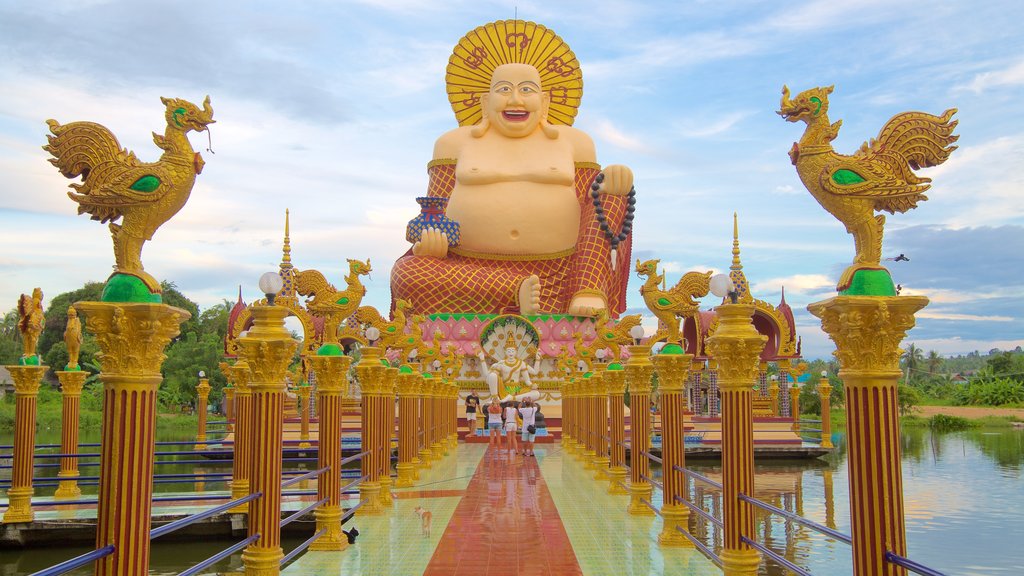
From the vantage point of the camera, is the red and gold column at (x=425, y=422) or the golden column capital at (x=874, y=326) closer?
the golden column capital at (x=874, y=326)

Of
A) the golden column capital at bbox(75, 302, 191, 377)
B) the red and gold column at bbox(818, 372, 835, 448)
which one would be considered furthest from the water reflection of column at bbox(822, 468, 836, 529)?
the golden column capital at bbox(75, 302, 191, 377)

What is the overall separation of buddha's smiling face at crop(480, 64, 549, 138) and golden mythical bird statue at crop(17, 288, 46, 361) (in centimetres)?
1774

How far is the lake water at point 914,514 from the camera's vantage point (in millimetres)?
10438

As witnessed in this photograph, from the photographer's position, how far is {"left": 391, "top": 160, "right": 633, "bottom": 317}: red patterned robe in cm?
2645

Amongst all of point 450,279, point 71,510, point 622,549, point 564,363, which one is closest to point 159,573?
point 71,510

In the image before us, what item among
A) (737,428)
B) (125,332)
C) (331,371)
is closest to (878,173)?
(737,428)

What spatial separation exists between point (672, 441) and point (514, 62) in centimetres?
2164

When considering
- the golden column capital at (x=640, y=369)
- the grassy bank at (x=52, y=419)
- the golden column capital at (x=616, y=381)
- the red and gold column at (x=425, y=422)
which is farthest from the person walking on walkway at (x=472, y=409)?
the grassy bank at (x=52, y=419)

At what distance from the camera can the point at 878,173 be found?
4.91m

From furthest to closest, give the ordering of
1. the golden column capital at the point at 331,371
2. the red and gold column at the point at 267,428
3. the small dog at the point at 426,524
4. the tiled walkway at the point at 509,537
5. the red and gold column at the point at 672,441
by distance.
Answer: the small dog at the point at 426,524, the golden column capital at the point at 331,371, the red and gold column at the point at 672,441, the tiled walkway at the point at 509,537, the red and gold column at the point at 267,428

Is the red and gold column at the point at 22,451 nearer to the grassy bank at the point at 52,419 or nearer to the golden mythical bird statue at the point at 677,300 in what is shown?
the golden mythical bird statue at the point at 677,300

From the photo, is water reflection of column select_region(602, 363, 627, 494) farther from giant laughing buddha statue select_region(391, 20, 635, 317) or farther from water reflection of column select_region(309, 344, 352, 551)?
giant laughing buddha statue select_region(391, 20, 635, 317)

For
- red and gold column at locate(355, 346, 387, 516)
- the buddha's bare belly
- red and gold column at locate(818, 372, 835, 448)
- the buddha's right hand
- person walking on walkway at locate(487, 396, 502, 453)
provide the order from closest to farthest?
red and gold column at locate(355, 346, 387, 516), person walking on walkway at locate(487, 396, 502, 453), red and gold column at locate(818, 372, 835, 448), the buddha's right hand, the buddha's bare belly

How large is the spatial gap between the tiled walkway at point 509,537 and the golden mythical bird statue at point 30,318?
460 cm
